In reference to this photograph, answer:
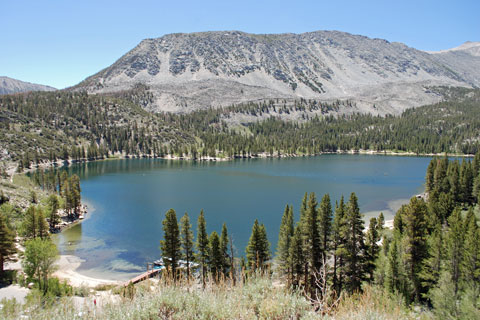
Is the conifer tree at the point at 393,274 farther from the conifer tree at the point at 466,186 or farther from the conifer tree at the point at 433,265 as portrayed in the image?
the conifer tree at the point at 466,186

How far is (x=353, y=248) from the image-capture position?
120ft

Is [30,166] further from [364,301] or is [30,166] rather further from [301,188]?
[364,301]

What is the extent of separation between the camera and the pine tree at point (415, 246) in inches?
1475

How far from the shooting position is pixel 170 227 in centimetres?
4166

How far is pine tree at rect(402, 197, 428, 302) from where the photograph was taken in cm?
3747

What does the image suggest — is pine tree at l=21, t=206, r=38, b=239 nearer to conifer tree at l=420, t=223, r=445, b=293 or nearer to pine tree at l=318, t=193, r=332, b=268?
pine tree at l=318, t=193, r=332, b=268

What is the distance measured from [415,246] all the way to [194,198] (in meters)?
63.6

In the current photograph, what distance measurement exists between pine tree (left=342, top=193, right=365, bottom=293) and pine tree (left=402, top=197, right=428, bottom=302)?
591cm

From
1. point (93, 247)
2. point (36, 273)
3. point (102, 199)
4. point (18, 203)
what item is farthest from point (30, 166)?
point (36, 273)

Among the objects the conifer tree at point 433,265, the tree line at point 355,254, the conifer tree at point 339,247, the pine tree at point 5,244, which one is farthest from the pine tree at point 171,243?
the conifer tree at point 433,265

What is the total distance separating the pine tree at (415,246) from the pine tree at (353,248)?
233 inches

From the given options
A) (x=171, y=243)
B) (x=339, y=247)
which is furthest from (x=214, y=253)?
(x=339, y=247)


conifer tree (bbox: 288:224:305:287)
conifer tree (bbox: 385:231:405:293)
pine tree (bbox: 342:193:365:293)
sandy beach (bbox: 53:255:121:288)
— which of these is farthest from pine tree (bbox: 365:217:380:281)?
sandy beach (bbox: 53:255:121:288)

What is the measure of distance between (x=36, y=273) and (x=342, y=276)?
113 feet
